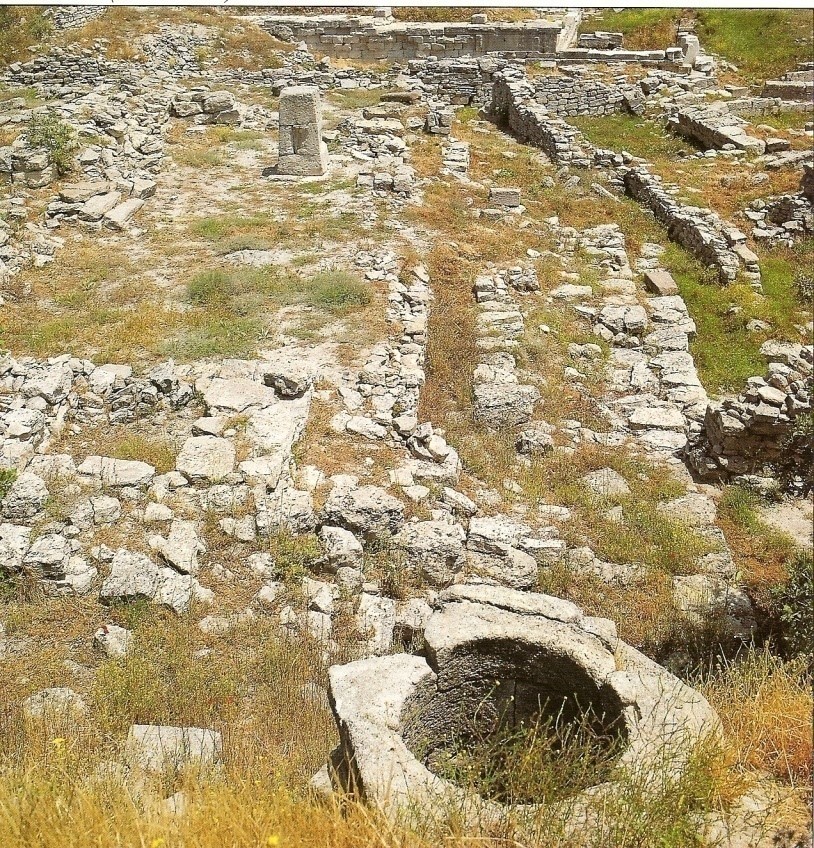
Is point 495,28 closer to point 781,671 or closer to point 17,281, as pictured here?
point 17,281

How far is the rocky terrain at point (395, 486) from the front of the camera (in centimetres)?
367

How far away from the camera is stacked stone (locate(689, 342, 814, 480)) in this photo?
728cm

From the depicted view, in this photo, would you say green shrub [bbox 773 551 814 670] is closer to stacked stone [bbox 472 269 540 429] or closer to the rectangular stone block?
stacked stone [bbox 472 269 540 429]

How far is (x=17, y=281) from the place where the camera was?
10.3 m

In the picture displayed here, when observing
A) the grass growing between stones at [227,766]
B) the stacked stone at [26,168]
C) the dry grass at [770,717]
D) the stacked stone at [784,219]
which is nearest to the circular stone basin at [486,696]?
the grass growing between stones at [227,766]

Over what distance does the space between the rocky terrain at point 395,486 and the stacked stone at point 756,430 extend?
5 centimetres

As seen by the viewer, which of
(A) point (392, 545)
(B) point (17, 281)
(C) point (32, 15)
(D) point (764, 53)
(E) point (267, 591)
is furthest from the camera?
(D) point (764, 53)

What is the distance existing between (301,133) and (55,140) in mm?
4385

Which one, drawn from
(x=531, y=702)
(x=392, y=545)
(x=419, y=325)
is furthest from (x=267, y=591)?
(x=419, y=325)

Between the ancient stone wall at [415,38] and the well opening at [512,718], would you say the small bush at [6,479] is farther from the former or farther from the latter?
the ancient stone wall at [415,38]

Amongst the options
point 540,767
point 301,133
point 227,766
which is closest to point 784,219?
point 301,133

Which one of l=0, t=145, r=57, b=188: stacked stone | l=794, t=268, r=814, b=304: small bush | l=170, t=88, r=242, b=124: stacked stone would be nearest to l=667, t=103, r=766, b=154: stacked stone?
l=794, t=268, r=814, b=304: small bush

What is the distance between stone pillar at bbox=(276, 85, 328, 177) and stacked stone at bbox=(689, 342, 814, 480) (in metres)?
9.35

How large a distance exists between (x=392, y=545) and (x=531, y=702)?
203cm
